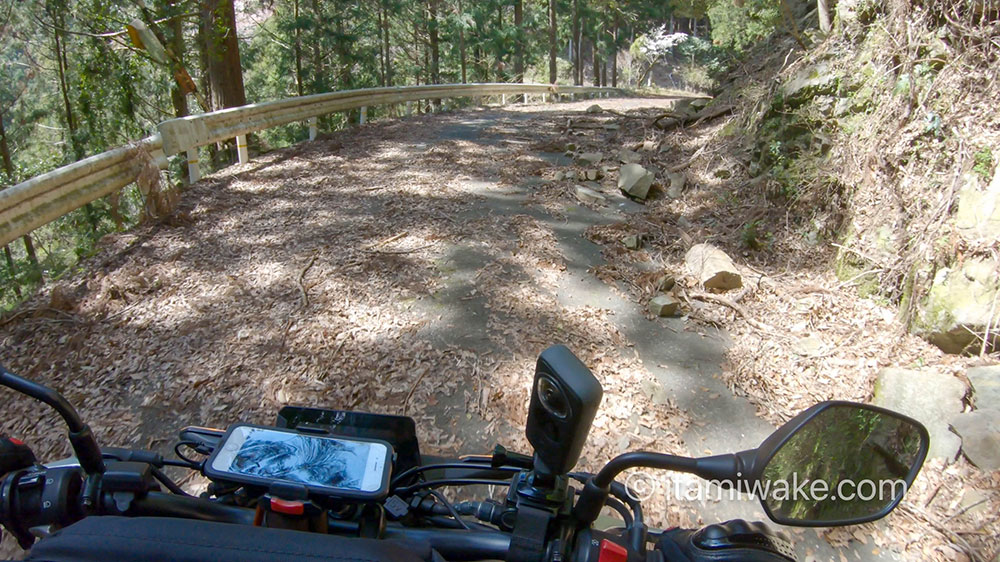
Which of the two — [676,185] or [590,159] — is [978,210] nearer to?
[676,185]

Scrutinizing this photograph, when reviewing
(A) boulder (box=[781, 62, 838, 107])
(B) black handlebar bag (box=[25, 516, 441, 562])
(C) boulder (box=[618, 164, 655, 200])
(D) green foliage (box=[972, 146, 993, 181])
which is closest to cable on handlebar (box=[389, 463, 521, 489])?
(B) black handlebar bag (box=[25, 516, 441, 562])

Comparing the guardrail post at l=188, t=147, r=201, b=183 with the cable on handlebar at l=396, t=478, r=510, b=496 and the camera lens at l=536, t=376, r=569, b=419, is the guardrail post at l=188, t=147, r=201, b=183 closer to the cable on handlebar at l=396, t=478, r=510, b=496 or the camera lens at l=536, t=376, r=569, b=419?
the cable on handlebar at l=396, t=478, r=510, b=496

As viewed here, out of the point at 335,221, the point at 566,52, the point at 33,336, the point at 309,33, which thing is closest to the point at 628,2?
A: the point at 566,52

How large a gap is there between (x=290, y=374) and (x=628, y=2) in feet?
154

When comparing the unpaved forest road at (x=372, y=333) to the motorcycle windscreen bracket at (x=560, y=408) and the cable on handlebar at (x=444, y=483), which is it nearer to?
the cable on handlebar at (x=444, y=483)

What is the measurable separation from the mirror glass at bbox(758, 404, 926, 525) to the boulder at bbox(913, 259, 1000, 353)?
130 inches

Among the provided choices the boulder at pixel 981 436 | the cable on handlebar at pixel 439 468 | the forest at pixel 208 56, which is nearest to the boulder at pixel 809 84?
the boulder at pixel 981 436

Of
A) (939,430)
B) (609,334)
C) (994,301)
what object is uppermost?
(994,301)

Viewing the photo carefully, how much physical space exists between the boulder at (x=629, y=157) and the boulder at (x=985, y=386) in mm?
5653

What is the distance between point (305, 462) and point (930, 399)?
406cm

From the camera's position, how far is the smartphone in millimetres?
1575

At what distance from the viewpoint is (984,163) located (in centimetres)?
456

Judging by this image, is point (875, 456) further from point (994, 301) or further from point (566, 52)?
point (566, 52)

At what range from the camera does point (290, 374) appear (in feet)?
13.3
